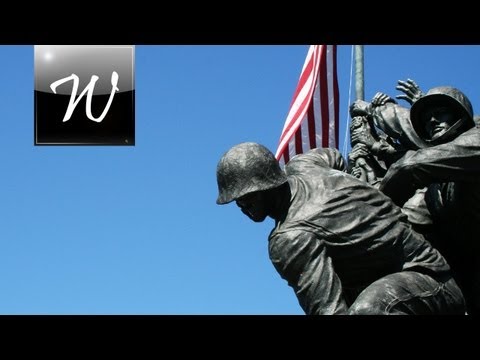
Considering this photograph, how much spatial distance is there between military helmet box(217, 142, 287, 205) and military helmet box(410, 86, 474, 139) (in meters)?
1.52

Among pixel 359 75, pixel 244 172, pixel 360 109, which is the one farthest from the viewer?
pixel 359 75

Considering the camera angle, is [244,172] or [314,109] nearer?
[244,172]

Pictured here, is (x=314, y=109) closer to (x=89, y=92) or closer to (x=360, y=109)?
(x=89, y=92)

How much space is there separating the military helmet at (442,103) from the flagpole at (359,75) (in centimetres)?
510

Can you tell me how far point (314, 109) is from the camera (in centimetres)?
1895

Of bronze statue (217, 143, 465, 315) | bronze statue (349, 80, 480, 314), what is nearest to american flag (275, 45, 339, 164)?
bronze statue (349, 80, 480, 314)

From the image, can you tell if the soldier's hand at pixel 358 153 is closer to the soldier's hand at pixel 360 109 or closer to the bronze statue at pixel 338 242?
the soldier's hand at pixel 360 109

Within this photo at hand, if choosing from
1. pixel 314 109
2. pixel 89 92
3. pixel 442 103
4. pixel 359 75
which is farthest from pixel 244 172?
pixel 314 109

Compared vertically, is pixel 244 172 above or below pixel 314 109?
below

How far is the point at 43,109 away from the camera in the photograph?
50.4 feet

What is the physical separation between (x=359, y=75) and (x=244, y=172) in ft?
23.3
